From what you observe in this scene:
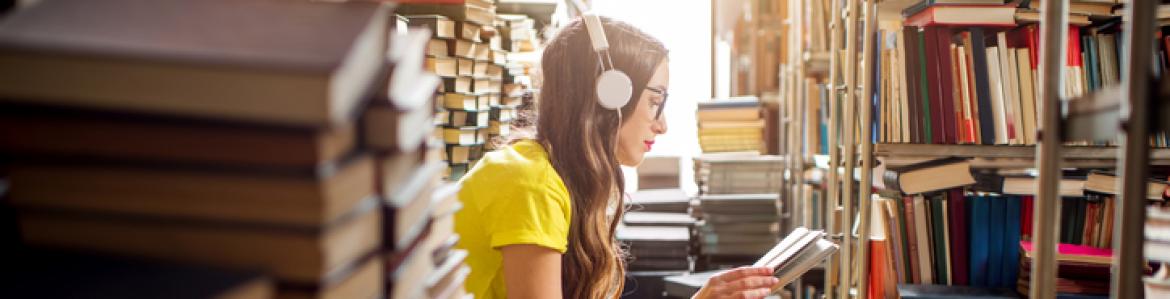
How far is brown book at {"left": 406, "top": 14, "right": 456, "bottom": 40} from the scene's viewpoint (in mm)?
2295

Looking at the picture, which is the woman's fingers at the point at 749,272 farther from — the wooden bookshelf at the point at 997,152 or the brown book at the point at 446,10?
the brown book at the point at 446,10

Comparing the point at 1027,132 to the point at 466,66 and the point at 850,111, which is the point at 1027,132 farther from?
the point at 466,66

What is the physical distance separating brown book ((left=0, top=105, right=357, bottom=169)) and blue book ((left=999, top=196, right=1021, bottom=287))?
6.28 ft

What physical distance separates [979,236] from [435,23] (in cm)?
142

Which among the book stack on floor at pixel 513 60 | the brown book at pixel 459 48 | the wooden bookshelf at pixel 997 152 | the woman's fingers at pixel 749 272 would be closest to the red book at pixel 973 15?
the wooden bookshelf at pixel 997 152

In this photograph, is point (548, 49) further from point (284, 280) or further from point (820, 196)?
point (820, 196)

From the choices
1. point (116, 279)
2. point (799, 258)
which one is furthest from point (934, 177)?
point (116, 279)

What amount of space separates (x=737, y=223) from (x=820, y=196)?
2.09ft

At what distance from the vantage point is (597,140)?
1576 millimetres

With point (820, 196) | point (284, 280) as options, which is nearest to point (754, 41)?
point (820, 196)

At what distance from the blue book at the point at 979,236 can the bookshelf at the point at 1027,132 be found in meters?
0.11

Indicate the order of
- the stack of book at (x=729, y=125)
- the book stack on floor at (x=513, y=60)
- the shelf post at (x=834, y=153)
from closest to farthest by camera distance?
1. the shelf post at (x=834, y=153)
2. the book stack on floor at (x=513, y=60)
3. the stack of book at (x=729, y=125)

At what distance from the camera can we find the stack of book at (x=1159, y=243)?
65 centimetres

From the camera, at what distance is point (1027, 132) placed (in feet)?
6.25
